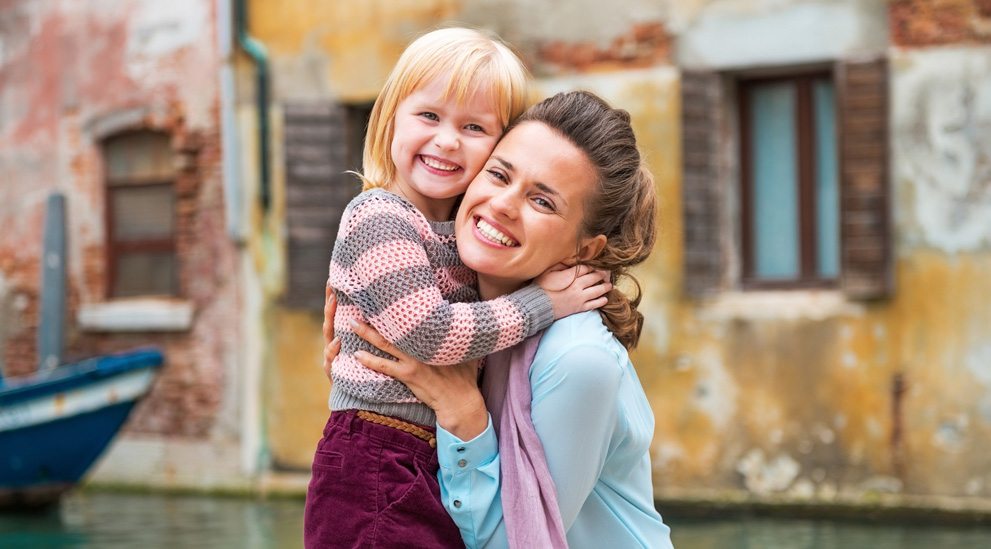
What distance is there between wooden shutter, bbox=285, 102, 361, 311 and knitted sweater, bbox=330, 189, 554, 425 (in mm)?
7319

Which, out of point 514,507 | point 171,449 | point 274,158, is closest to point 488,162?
point 514,507

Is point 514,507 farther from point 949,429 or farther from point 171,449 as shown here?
point 171,449

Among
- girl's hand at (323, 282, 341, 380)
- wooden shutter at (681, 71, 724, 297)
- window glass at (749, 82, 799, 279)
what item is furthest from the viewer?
window glass at (749, 82, 799, 279)

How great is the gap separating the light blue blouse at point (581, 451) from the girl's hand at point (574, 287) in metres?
0.03

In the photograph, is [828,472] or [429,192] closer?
[429,192]

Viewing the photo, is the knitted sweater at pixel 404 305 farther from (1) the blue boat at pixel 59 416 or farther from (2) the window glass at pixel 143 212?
(2) the window glass at pixel 143 212

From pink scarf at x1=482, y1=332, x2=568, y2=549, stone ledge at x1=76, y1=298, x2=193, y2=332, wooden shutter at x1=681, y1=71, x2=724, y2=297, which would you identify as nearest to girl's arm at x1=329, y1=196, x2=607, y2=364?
pink scarf at x1=482, y1=332, x2=568, y2=549

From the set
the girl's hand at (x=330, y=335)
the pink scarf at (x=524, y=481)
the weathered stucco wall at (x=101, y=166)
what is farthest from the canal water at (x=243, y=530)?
the pink scarf at (x=524, y=481)

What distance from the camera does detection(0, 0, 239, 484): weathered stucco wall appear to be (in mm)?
10773

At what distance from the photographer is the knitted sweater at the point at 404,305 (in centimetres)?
261

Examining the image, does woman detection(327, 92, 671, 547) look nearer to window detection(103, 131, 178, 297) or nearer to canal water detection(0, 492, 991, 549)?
canal water detection(0, 492, 991, 549)

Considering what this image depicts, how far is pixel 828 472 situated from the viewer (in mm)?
8719

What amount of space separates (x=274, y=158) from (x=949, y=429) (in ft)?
18.6

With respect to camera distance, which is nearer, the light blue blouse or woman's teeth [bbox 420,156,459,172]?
the light blue blouse
